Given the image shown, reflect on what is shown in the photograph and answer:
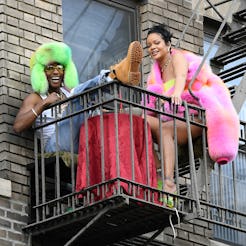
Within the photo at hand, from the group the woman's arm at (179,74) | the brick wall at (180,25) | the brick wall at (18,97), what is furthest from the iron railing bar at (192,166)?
the brick wall at (180,25)

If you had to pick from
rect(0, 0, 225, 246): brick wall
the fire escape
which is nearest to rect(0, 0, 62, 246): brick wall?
rect(0, 0, 225, 246): brick wall

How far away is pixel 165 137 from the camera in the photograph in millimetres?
15031

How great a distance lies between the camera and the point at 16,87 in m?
15.5

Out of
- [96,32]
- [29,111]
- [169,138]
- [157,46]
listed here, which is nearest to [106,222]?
[169,138]

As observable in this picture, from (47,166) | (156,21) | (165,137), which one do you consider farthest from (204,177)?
(156,21)

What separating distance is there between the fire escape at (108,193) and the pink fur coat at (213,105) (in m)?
0.11

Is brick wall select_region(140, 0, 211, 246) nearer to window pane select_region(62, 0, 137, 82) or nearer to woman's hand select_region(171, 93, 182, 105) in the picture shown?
window pane select_region(62, 0, 137, 82)

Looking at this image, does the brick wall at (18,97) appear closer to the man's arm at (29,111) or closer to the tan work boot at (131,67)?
the man's arm at (29,111)

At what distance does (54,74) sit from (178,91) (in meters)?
1.35

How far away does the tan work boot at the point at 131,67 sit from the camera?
14.3m

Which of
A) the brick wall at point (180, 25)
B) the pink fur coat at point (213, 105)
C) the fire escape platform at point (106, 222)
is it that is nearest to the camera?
the fire escape platform at point (106, 222)

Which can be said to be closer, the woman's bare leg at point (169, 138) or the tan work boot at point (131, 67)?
the tan work boot at point (131, 67)

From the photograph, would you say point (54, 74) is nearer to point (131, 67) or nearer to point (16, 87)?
point (16, 87)

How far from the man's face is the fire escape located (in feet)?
1.65
